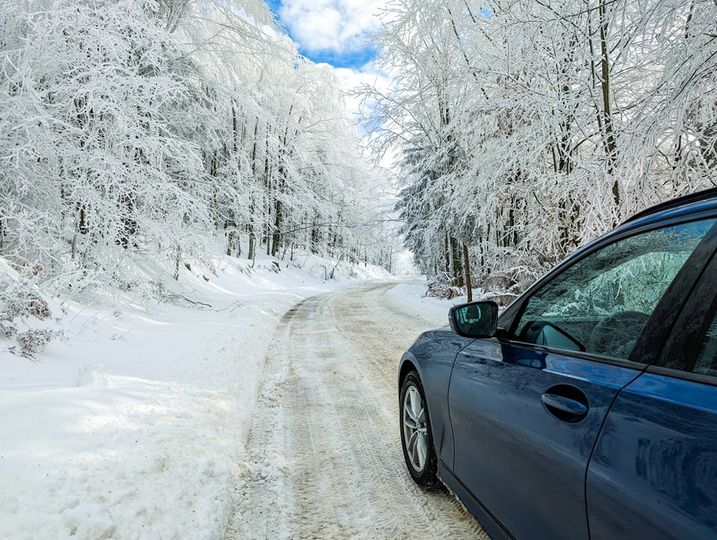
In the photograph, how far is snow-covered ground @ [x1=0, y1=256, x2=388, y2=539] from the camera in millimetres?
2418

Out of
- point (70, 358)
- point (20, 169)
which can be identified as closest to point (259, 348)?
point (70, 358)

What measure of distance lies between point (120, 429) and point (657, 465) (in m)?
3.73

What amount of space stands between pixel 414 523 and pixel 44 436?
2.73 m

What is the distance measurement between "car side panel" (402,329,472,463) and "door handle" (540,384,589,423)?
0.88 metres

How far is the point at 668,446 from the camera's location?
1.08 m

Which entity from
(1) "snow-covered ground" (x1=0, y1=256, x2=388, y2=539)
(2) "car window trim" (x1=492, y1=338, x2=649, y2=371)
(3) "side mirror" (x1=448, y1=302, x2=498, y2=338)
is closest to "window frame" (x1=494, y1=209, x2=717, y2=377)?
(2) "car window trim" (x1=492, y1=338, x2=649, y2=371)

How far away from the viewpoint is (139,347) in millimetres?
6363

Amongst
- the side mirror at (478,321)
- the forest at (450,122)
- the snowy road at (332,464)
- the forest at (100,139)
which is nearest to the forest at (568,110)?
the forest at (450,122)

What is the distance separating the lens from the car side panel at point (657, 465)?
0.98 metres

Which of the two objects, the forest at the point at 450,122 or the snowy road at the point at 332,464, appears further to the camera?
the forest at the point at 450,122

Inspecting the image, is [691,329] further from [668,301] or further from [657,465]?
[657,465]

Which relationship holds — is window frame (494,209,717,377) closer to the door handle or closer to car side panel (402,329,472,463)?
the door handle

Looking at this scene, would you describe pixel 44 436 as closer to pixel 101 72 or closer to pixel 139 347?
pixel 139 347

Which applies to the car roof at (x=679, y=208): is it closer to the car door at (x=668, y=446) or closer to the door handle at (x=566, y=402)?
the car door at (x=668, y=446)
